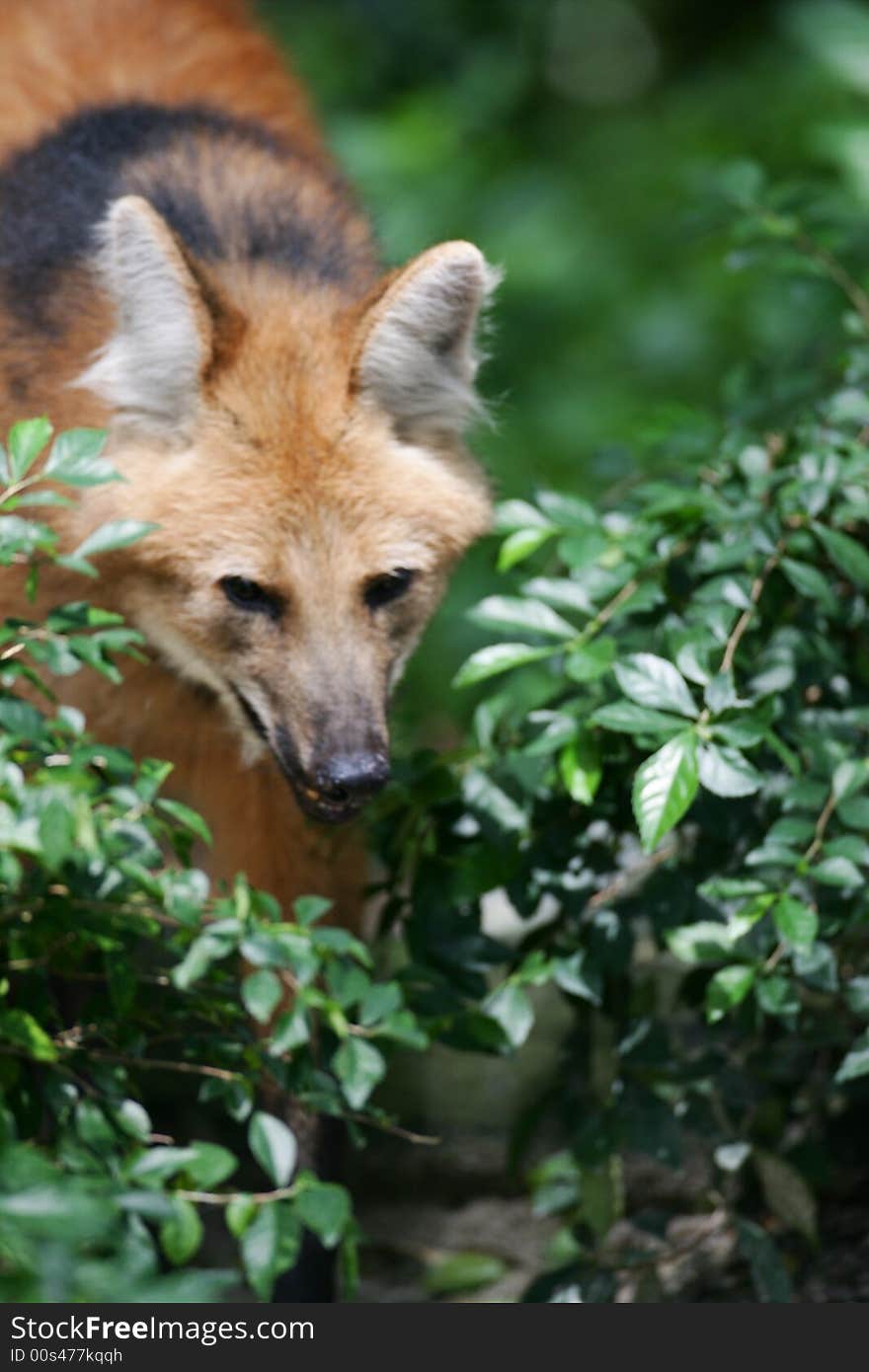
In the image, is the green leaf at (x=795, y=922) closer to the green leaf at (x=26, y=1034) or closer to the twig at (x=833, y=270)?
the green leaf at (x=26, y=1034)

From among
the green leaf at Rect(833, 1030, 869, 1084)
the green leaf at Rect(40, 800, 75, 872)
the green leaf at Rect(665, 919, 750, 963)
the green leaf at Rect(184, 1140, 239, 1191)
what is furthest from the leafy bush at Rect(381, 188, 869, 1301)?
the green leaf at Rect(40, 800, 75, 872)

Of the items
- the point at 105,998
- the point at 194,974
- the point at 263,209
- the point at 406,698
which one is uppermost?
the point at 263,209

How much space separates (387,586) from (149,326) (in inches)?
22.3

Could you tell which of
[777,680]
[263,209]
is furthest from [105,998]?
[263,209]

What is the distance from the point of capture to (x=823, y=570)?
3.02 meters

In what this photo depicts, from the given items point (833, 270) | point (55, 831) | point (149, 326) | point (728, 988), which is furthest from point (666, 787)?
point (833, 270)

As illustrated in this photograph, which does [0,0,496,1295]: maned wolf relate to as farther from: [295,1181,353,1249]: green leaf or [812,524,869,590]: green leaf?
[295,1181,353,1249]: green leaf

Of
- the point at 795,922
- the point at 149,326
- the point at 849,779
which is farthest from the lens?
the point at 149,326

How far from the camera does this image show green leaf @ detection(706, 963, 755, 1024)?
2588mm

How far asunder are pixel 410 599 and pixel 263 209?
33.3 inches

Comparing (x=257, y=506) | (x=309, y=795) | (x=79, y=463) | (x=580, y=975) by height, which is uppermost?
(x=79, y=463)

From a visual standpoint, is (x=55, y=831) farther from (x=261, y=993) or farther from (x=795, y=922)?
(x=795, y=922)

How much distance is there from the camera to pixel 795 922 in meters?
2.44

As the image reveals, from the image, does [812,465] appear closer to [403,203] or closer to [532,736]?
[532,736]
